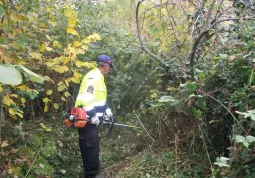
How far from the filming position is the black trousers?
4.92m

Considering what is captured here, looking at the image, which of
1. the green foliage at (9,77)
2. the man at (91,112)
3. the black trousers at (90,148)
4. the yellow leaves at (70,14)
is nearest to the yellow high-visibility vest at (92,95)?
the man at (91,112)

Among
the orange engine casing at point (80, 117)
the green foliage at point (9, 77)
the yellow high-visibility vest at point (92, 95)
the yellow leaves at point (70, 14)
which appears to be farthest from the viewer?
the yellow high-visibility vest at point (92, 95)

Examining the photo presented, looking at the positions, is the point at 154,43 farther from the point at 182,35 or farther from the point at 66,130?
the point at 66,130

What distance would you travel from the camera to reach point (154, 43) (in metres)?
5.94

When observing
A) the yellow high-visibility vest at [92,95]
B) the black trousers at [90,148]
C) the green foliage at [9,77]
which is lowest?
the black trousers at [90,148]

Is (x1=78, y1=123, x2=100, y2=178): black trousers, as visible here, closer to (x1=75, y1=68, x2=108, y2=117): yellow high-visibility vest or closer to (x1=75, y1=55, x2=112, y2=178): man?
(x1=75, y1=55, x2=112, y2=178): man

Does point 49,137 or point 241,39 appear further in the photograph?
point 49,137

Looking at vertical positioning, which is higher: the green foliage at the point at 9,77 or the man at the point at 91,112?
the green foliage at the point at 9,77

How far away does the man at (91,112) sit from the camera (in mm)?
4832

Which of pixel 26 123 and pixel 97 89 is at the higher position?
pixel 97 89

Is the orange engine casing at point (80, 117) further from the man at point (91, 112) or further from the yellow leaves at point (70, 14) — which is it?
the yellow leaves at point (70, 14)

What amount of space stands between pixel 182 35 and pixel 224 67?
1639 mm

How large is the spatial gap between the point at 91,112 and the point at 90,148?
581 millimetres

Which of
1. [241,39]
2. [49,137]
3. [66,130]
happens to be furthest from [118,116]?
[241,39]
